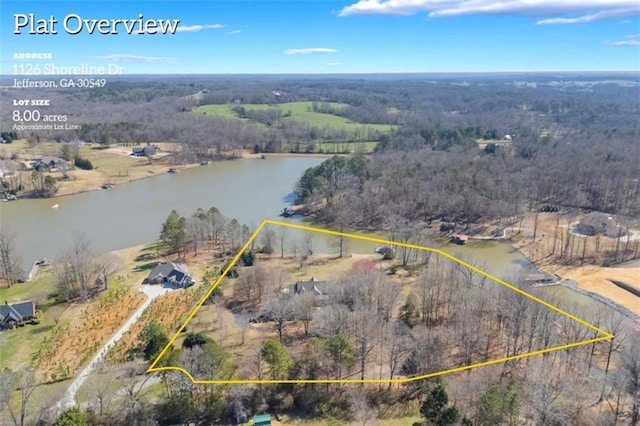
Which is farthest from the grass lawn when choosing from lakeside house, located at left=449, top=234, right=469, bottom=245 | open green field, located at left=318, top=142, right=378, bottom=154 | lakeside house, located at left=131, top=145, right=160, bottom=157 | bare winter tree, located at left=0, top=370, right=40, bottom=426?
lakeside house, located at left=449, top=234, right=469, bottom=245

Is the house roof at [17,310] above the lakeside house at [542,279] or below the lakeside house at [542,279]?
below

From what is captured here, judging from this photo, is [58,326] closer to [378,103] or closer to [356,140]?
[356,140]

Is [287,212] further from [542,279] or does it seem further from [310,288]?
[542,279]

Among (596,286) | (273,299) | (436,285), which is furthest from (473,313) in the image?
(596,286)

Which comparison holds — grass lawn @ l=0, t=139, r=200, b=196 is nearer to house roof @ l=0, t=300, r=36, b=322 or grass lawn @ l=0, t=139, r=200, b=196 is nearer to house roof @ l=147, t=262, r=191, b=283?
house roof @ l=147, t=262, r=191, b=283

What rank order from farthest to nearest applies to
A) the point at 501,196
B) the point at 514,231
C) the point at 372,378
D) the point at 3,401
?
the point at 501,196, the point at 514,231, the point at 372,378, the point at 3,401

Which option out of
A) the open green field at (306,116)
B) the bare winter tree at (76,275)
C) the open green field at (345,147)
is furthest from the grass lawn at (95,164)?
the open green field at (306,116)

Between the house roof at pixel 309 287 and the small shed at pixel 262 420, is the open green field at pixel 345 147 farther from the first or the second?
the small shed at pixel 262 420
